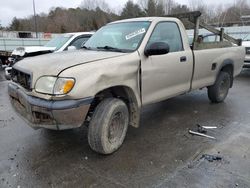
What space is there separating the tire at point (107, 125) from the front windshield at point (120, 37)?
3.01 ft

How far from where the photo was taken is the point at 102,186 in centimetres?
292

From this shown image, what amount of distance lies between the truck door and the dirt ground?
27.8 inches

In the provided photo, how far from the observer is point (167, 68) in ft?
13.9

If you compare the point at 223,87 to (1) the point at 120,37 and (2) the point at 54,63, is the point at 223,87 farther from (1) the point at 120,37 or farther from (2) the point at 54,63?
(2) the point at 54,63

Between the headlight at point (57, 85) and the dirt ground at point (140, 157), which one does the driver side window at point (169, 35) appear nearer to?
the dirt ground at point (140, 157)

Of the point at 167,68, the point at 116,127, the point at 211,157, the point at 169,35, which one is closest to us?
the point at 211,157

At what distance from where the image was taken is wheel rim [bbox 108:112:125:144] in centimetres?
358

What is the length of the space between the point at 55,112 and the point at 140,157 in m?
1.34

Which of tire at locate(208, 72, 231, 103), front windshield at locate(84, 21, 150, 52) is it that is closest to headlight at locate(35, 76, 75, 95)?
front windshield at locate(84, 21, 150, 52)

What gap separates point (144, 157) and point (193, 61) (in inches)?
86.7

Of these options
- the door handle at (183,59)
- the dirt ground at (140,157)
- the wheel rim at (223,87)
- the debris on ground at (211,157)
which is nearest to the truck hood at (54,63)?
the dirt ground at (140,157)

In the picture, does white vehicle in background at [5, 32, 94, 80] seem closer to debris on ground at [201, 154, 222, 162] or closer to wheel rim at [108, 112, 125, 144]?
wheel rim at [108, 112, 125, 144]

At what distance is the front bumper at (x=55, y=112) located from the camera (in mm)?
2967

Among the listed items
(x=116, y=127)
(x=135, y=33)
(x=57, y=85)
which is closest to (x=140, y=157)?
(x=116, y=127)
